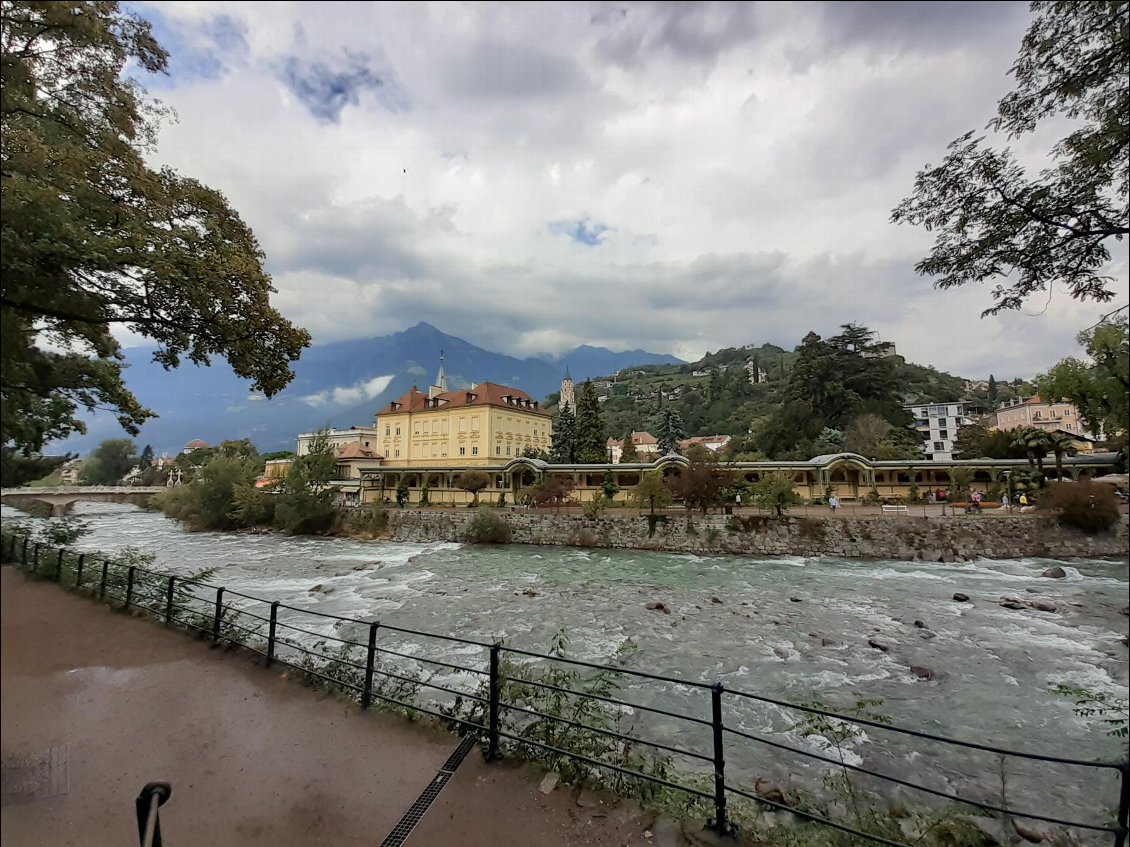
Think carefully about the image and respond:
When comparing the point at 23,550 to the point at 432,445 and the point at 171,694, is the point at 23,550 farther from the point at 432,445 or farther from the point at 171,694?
the point at 432,445

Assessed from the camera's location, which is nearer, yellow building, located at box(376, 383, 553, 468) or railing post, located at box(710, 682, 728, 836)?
railing post, located at box(710, 682, 728, 836)

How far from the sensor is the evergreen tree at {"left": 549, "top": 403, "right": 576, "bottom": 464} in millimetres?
43806

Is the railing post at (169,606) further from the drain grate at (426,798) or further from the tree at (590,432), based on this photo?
the tree at (590,432)

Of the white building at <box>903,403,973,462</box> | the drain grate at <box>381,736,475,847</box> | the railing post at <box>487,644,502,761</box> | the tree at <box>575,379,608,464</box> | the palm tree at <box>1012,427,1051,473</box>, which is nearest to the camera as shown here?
the drain grate at <box>381,736,475,847</box>

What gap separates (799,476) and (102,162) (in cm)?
3133

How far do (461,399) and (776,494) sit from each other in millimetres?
29832

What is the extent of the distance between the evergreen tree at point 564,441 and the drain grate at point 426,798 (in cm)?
3894

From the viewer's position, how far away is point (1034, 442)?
15.9m

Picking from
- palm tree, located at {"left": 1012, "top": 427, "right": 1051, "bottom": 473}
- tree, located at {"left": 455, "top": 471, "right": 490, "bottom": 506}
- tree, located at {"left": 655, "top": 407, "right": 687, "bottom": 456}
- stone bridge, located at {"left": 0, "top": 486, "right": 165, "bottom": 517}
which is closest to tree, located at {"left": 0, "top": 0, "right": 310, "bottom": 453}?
stone bridge, located at {"left": 0, "top": 486, "right": 165, "bottom": 517}

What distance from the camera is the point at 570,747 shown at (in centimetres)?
341

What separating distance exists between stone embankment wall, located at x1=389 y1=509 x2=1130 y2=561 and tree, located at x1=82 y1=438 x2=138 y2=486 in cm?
2058

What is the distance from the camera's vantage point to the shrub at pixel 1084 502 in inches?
313

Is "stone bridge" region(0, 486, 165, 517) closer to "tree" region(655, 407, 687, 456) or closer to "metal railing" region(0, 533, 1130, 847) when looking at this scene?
"metal railing" region(0, 533, 1130, 847)

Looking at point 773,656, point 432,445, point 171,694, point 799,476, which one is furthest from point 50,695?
point 432,445
